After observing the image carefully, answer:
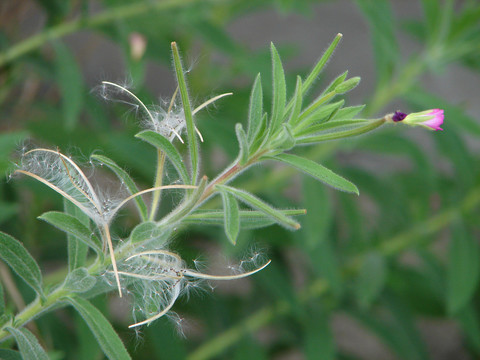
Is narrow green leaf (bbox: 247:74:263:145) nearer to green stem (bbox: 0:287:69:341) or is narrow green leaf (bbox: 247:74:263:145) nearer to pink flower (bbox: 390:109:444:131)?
pink flower (bbox: 390:109:444:131)

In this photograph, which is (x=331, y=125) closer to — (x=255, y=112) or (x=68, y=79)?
(x=255, y=112)

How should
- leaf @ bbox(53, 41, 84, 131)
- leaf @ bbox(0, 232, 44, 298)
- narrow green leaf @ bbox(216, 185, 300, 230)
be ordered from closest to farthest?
narrow green leaf @ bbox(216, 185, 300, 230) < leaf @ bbox(0, 232, 44, 298) < leaf @ bbox(53, 41, 84, 131)

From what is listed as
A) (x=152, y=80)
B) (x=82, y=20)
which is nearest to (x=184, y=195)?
(x=82, y=20)

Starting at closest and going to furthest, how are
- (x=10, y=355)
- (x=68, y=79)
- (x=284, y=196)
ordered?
(x=10, y=355)
(x=68, y=79)
(x=284, y=196)

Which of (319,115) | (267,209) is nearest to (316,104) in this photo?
(319,115)

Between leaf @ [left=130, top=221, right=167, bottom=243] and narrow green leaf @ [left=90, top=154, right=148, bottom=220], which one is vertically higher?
narrow green leaf @ [left=90, top=154, right=148, bottom=220]

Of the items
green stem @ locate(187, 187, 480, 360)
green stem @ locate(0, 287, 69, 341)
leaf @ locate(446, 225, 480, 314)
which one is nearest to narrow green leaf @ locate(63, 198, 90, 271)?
green stem @ locate(0, 287, 69, 341)
